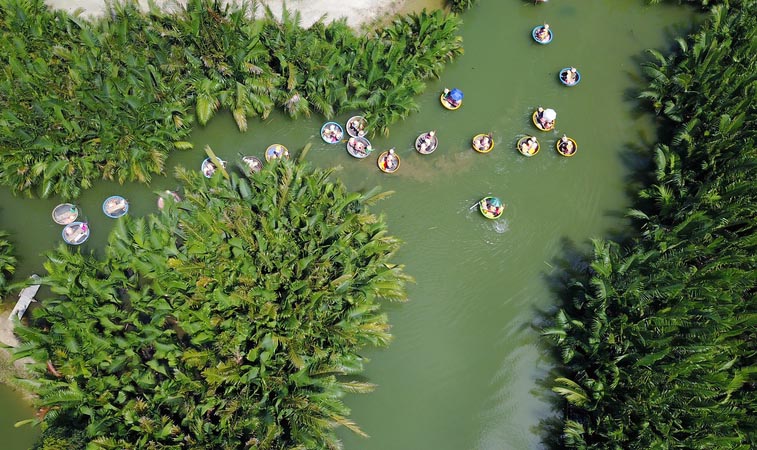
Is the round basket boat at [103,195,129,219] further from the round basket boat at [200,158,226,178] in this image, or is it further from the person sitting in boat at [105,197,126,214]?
the round basket boat at [200,158,226,178]

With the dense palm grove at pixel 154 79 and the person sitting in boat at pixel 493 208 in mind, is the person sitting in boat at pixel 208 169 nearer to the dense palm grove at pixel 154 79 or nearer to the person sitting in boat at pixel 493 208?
the dense palm grove at pixel 154 79

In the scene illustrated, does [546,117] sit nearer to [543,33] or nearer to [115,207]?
[543,33]

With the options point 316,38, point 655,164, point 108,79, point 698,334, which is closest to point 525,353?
point 698,334

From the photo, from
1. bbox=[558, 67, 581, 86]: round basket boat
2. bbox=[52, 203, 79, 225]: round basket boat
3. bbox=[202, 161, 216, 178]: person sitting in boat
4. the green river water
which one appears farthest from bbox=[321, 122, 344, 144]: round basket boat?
bbox=[558, 67, 581, 86]: round basket boat

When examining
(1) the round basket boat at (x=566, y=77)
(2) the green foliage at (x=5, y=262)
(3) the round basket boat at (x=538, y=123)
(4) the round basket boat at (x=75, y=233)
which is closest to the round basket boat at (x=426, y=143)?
(3) the round basket boat at (x=538, y=123)

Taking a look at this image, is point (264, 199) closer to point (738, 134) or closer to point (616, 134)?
point (616, 134)

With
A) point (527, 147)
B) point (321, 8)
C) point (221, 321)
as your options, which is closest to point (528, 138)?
point (527, 147)
